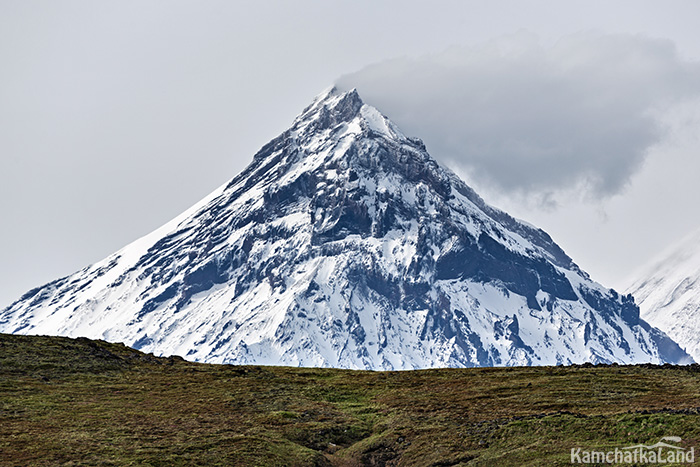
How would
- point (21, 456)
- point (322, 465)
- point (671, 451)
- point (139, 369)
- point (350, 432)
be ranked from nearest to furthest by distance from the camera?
point (671, 451) < point (21, 456) < point (322, 465) < point (350, 432) < point (139, 369)

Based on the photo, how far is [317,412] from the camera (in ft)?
286

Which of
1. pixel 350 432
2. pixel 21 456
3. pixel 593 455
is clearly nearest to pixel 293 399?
pixel 350 432

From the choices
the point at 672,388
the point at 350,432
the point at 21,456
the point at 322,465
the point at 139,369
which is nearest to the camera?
the point at 21,456

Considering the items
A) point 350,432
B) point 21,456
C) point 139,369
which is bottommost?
point 21,456

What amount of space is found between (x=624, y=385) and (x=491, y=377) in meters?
17.0

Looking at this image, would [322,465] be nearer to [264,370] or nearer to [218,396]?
[218,396]

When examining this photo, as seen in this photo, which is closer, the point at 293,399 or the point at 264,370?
the point at 293,399

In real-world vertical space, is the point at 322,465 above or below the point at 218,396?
below

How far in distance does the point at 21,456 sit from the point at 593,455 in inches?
1742

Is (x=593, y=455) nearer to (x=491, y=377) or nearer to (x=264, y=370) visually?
(x=491, y=377)

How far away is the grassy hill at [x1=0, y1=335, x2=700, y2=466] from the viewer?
67312 millimetres

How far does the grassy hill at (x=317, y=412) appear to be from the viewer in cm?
6731

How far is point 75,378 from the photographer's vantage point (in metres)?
101

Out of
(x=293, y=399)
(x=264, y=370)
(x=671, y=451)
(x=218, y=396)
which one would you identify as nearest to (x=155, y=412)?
(x=218, y=396)
